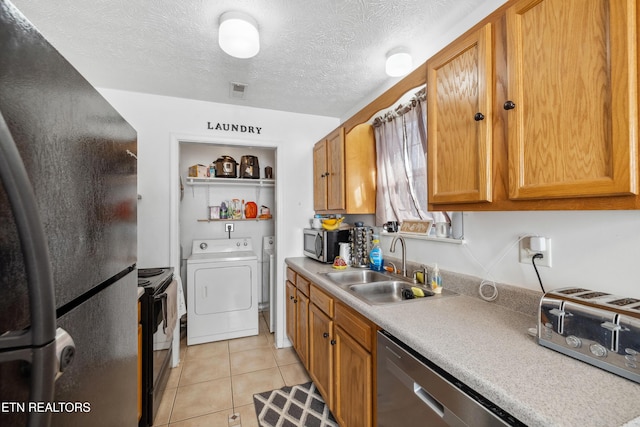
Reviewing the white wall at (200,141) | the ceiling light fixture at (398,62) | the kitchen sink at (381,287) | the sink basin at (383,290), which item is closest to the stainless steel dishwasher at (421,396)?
the kitchen sink at (381,287)

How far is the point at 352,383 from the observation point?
1413mm

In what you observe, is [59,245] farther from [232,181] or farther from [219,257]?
[232,181]

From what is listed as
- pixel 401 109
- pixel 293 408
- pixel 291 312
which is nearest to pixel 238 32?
pixel 401 109

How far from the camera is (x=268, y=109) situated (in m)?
2.80

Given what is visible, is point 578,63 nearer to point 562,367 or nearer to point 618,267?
point 618,267

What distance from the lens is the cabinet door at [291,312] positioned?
2451 millimetres

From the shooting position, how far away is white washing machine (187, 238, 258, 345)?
2.81m

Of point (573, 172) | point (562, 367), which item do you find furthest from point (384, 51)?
point (562, 367)

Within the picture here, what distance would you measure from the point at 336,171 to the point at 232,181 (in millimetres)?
1538

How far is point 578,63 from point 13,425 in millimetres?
1448

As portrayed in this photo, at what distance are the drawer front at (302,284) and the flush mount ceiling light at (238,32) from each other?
161cm

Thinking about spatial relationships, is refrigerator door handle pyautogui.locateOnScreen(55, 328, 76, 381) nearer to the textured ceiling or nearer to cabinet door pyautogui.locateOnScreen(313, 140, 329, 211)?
the textured ceiling

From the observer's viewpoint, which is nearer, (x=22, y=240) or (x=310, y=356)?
(x=22, y=240)

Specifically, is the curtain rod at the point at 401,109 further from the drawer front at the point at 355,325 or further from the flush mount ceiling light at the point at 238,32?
the drawer front at the point at 355,325
